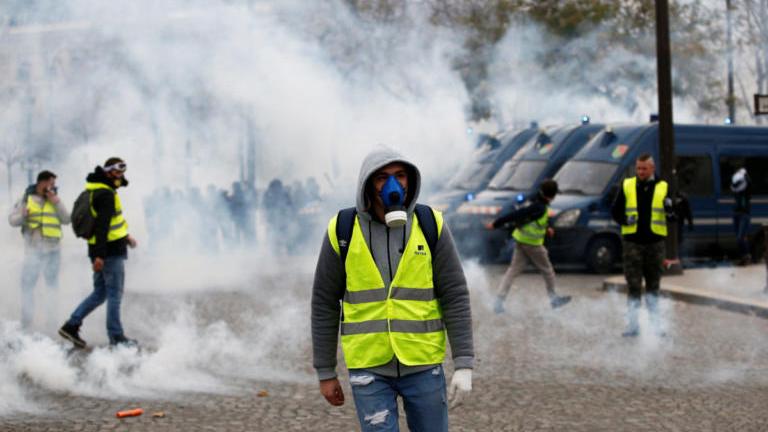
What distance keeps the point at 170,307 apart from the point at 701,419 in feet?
22.5

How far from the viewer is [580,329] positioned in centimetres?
995

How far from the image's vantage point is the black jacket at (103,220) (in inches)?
339

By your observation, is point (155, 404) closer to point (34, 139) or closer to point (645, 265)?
point (645, 265)

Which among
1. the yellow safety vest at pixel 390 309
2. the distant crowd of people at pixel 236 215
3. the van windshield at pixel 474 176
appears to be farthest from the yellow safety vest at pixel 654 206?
the distant crowd of people at pixel 236 215

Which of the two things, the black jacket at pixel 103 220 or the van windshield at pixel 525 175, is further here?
the van windshield at pixel 525 175

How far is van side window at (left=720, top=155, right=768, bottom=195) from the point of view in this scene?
1731 centimetres

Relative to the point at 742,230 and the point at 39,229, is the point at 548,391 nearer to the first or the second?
the point at 39,229

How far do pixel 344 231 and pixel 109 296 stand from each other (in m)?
5.32

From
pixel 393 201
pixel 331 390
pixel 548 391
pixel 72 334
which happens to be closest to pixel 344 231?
pixel 393 201

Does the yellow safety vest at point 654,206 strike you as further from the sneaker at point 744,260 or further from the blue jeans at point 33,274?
the sneaker at point 744,260

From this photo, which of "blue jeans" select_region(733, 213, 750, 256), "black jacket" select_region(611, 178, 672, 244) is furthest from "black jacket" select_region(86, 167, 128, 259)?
"blue jeans" select_region(733, 213, 750, 256)

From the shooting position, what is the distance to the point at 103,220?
863cm

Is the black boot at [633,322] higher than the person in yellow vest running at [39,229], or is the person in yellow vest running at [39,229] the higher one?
the person in yellow vest running at [39,229]

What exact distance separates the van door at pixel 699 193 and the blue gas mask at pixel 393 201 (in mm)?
13797
